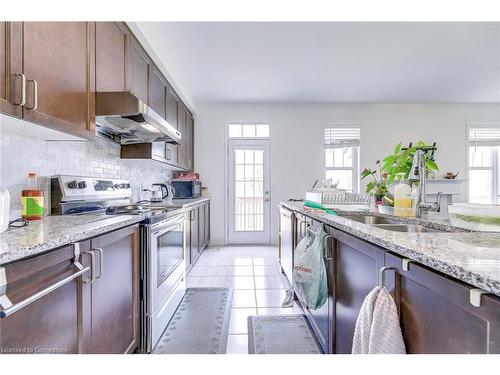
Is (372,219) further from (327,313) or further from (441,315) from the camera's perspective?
(441,315)

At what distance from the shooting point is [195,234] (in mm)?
3586

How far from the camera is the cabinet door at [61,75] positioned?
1178 millimetres

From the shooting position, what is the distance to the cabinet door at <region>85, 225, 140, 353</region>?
1165 mm

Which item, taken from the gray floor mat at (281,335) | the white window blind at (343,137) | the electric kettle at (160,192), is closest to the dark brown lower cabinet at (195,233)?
the electric kettle at (160,192)

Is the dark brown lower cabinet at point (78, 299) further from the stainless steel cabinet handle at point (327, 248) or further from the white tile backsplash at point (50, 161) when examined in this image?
the stainless steel cabinet handle at point (327, 248)

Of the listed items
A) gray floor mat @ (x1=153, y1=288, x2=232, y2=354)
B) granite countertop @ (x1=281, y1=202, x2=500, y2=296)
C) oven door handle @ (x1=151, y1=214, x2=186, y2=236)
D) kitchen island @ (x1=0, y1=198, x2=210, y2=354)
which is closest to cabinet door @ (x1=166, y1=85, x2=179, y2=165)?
oven door handle @ (x1=151, y1=214, x2=186, y2=236)

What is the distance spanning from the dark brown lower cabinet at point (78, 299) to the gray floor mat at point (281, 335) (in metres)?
0.77

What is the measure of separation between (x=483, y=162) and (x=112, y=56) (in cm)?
633

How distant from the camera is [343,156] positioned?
5.21 metres

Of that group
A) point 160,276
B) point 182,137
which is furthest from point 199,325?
point 182,137

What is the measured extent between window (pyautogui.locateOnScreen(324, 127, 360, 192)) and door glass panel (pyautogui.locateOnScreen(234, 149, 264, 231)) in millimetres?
1279

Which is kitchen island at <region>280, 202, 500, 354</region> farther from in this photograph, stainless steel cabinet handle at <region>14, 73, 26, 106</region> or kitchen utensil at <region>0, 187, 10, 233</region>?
stainless steel cabinet handle at <region>14, 73, 26, 106</region>

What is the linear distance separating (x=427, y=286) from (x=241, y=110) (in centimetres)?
467

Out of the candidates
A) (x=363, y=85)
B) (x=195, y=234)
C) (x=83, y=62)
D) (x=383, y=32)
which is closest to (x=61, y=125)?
(x=83, y=62)
